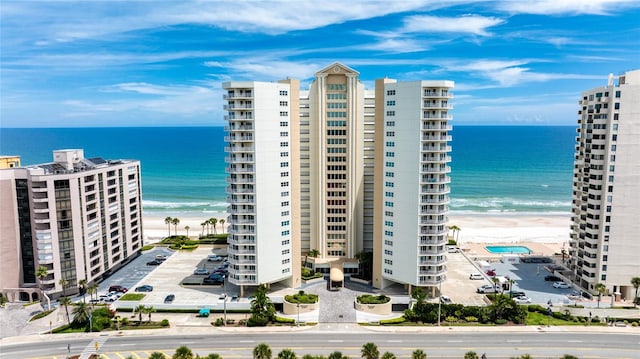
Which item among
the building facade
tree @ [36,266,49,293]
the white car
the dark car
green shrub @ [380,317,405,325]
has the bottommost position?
green shrub @ [380,317,405,325]

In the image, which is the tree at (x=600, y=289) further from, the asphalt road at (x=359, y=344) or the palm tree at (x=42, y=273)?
the palm tree at (x=42, y=273)

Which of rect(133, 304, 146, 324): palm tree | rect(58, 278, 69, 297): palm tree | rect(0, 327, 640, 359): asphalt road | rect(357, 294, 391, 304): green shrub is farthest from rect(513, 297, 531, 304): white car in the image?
rect(58, 278, 69, 297): palm tree

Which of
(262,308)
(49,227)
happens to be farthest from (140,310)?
(49,227)

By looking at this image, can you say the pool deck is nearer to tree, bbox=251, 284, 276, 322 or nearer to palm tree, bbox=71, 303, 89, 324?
tree, bbox=251, 284, 276, 322

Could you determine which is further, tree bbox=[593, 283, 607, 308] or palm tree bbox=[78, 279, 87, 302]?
palm tree bbox=[78, 279, 87, 302]

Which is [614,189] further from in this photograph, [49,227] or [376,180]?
[49,227]

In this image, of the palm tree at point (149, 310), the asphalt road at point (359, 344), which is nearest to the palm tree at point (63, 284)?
the asphalt road at point (359, 344)
